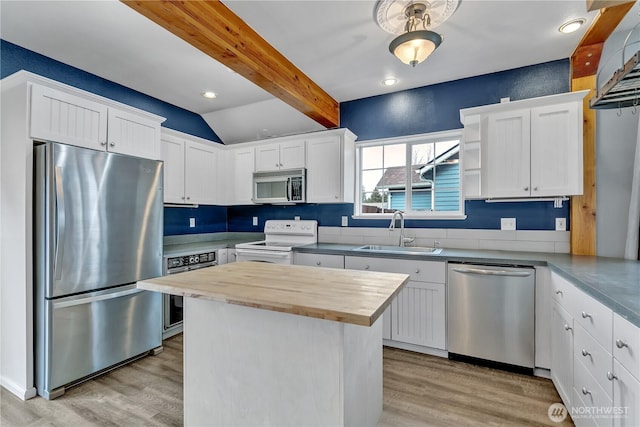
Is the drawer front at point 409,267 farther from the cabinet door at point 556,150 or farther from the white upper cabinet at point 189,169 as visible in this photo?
the white upper cabinet at point 189,169

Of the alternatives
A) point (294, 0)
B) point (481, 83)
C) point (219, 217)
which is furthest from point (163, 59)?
point (481, 83)

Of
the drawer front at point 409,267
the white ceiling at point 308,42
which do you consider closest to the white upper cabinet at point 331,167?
the white ceiling at point 308,42

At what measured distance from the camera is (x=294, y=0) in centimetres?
198

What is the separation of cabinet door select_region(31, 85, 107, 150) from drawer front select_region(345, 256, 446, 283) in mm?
2477

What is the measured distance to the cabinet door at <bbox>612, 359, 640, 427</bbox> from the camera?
1.11 metres

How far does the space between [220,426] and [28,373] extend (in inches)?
64.4

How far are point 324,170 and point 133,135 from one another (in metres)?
1.95

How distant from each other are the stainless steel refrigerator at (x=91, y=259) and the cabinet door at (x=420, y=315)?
226 cm

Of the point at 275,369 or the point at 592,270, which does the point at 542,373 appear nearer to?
the point at 592,270

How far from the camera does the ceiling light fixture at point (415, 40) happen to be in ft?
5.68

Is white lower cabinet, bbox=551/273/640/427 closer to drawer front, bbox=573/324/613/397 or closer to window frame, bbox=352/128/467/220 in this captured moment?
drawer front, bbox=573/324/613/397

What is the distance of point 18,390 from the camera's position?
214cm

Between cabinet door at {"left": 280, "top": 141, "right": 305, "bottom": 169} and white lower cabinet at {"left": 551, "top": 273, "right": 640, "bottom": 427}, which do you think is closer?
white lower cabinet at {"left": 551, "top": 273, "right": 640, "bottom": 427}

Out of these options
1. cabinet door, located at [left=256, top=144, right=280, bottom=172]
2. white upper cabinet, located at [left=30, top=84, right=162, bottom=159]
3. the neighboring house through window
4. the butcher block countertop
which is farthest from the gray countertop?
white upper cabinet, located at [left=30, top=84, right=162, bottom=159]
